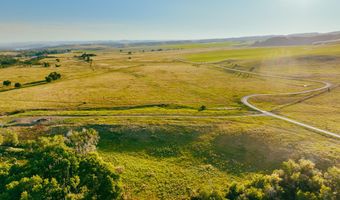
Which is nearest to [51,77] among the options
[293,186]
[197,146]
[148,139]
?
[148,139]

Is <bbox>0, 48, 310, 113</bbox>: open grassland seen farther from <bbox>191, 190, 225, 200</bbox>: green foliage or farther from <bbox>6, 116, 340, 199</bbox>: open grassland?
<bbox>191, 190, 225, 200</bbox>: green foliage

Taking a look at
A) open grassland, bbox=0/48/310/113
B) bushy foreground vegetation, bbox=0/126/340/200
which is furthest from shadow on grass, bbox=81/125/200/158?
open grassland, bbox=0/48/310/113

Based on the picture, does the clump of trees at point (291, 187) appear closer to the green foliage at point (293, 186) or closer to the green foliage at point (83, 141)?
the green foliage at point (293, 186)

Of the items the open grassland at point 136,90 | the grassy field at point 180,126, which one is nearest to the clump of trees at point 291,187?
the grassy field at point 180,126

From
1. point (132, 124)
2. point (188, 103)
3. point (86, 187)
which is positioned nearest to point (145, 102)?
point (188, 103)

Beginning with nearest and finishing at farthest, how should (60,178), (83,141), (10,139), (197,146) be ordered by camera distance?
1. (60,178)
2. (83,141)
3. (10,139)
4. (197,146)

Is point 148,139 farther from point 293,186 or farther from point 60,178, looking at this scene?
point 293,186
